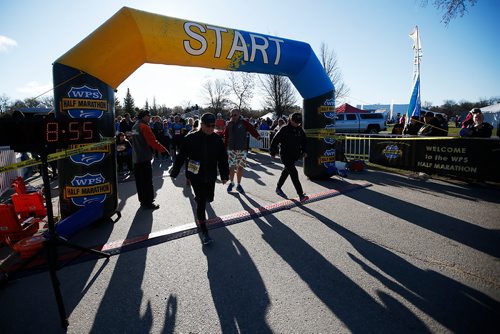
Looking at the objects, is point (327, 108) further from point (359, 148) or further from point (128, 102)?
point (128, 102)

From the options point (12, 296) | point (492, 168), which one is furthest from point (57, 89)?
point (492, 168)

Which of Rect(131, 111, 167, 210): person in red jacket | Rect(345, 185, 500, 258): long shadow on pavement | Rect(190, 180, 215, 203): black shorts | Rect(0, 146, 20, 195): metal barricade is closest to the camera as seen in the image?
Rect(345, 185, 500, 258): long shadow on pavement

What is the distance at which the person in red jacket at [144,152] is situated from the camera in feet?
17.5

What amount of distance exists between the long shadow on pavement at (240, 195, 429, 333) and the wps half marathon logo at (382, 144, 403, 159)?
6.47 metres

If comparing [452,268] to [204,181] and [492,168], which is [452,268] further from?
[492,168]

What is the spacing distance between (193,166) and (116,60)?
2.55 meters

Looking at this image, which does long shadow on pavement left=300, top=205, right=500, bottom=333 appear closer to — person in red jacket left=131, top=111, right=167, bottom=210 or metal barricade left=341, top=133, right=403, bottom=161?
person in red jacket left=131, top=111, right=167, bottom=210

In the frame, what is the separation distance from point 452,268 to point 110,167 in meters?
5.47

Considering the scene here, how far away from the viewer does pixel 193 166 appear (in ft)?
13.0

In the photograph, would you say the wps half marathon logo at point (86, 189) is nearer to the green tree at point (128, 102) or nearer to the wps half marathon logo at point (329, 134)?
the wps half marathon logo at point (329, 134)

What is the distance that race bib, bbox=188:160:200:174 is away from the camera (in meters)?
3.93

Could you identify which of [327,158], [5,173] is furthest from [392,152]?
[5,173]

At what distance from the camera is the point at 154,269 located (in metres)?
3.36

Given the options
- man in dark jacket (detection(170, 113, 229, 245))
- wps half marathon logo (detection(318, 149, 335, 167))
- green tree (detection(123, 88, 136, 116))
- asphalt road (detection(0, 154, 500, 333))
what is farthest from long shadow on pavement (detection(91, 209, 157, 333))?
green tree (detection(123, 88, 136, 116))
